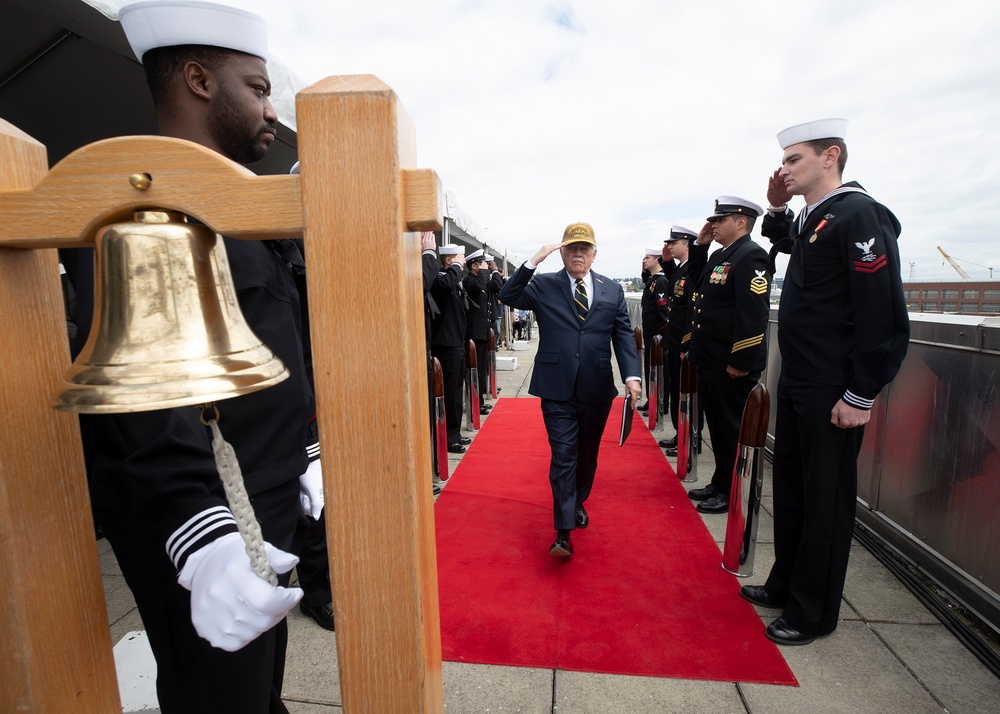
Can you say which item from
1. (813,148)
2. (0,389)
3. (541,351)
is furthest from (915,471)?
(0,389)

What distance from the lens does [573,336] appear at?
378 cm

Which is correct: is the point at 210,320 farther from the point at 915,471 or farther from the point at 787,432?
the point at 915,471

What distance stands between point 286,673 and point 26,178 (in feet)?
7.92

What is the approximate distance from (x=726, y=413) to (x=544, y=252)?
194cm

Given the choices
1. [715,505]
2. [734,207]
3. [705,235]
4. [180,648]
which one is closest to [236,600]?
[180,648]

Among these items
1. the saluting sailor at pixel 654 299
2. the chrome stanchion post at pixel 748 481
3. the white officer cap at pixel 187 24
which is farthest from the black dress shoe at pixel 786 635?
the saluting sailor at pixel 654 299

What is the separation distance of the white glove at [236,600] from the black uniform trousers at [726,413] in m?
4.12

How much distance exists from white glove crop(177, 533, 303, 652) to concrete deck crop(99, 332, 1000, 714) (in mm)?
1702

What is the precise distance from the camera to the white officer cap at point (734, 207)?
14.5ft

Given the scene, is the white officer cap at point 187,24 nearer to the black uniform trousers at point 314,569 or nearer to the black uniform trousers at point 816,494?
the black uniform trousers at point 314,569

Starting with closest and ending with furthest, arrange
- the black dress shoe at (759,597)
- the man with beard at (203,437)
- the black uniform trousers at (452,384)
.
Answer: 1. the man with beard at (203,437)
2. the black dress shoe at (759,597)
3. the black uniform trousers at (452,384)

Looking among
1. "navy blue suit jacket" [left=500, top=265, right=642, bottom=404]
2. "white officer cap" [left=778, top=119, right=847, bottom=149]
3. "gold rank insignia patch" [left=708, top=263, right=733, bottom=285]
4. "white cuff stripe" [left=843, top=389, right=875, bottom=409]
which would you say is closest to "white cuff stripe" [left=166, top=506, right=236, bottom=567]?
"white cuff stripe" [left=843, top=389, right=875, bottom=409]

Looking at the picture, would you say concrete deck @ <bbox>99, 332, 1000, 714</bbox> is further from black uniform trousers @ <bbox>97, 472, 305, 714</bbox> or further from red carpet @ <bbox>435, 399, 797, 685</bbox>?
black uniform trousers @ <bbox>97, 472, 305, 714</bbox>

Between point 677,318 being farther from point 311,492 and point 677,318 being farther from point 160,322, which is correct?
point 160,322
